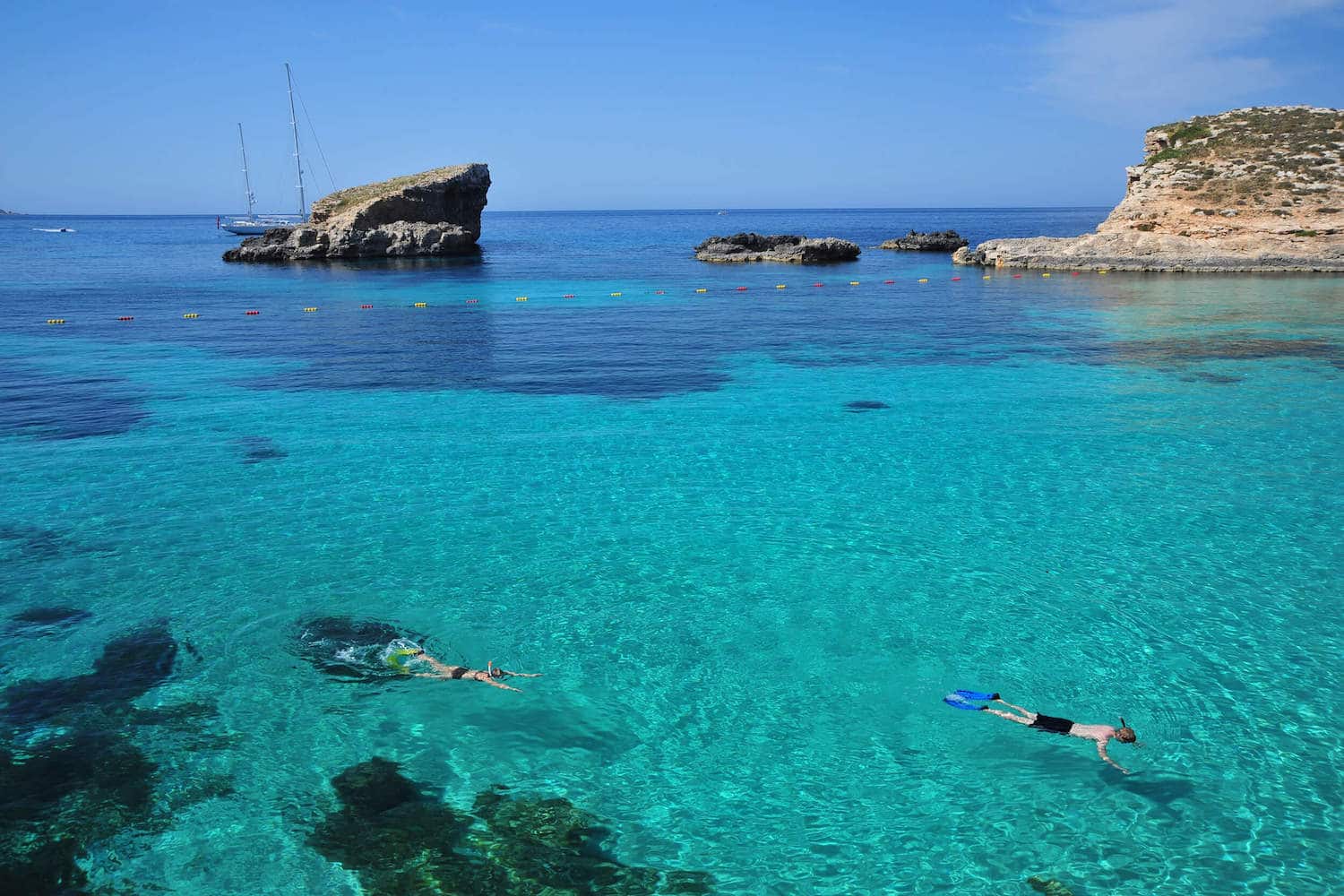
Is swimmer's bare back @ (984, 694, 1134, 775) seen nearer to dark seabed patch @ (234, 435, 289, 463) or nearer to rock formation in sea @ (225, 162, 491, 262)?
dark seabed patch @ (234, 435, 289, 463)

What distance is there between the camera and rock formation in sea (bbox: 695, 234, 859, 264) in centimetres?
6906

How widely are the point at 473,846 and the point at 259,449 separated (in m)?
13.2

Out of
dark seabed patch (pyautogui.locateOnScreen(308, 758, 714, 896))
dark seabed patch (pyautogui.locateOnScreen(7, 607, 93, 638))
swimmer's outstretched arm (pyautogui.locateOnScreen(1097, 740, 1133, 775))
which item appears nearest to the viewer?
dark seabed patch (pyautogui.locateOnScreen(308, 758, 714, 896))

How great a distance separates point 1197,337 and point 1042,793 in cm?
2727

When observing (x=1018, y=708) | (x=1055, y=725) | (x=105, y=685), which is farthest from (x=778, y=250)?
(x=105, y=685)

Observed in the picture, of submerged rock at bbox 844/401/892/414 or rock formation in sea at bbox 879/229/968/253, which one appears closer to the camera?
submerged rock at bbox 844/401/892/414

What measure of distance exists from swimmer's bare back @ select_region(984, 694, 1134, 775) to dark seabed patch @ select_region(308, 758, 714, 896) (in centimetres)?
377

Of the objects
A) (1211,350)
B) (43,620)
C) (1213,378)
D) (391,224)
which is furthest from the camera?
(391,224)

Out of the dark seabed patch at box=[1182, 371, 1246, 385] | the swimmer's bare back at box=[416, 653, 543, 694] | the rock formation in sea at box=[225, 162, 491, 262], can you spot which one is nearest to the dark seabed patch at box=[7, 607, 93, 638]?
the swimmer's bare back at box=[416, 653, 543, 694]

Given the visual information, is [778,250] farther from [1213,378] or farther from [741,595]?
[741,595]

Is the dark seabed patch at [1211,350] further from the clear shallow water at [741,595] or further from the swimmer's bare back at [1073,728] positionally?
the swimmer's bare back at [1073,728]

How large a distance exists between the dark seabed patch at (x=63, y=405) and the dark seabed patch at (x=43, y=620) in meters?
9.27

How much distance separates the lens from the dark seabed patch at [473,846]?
6.85 m

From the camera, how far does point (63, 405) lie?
21750 mm
